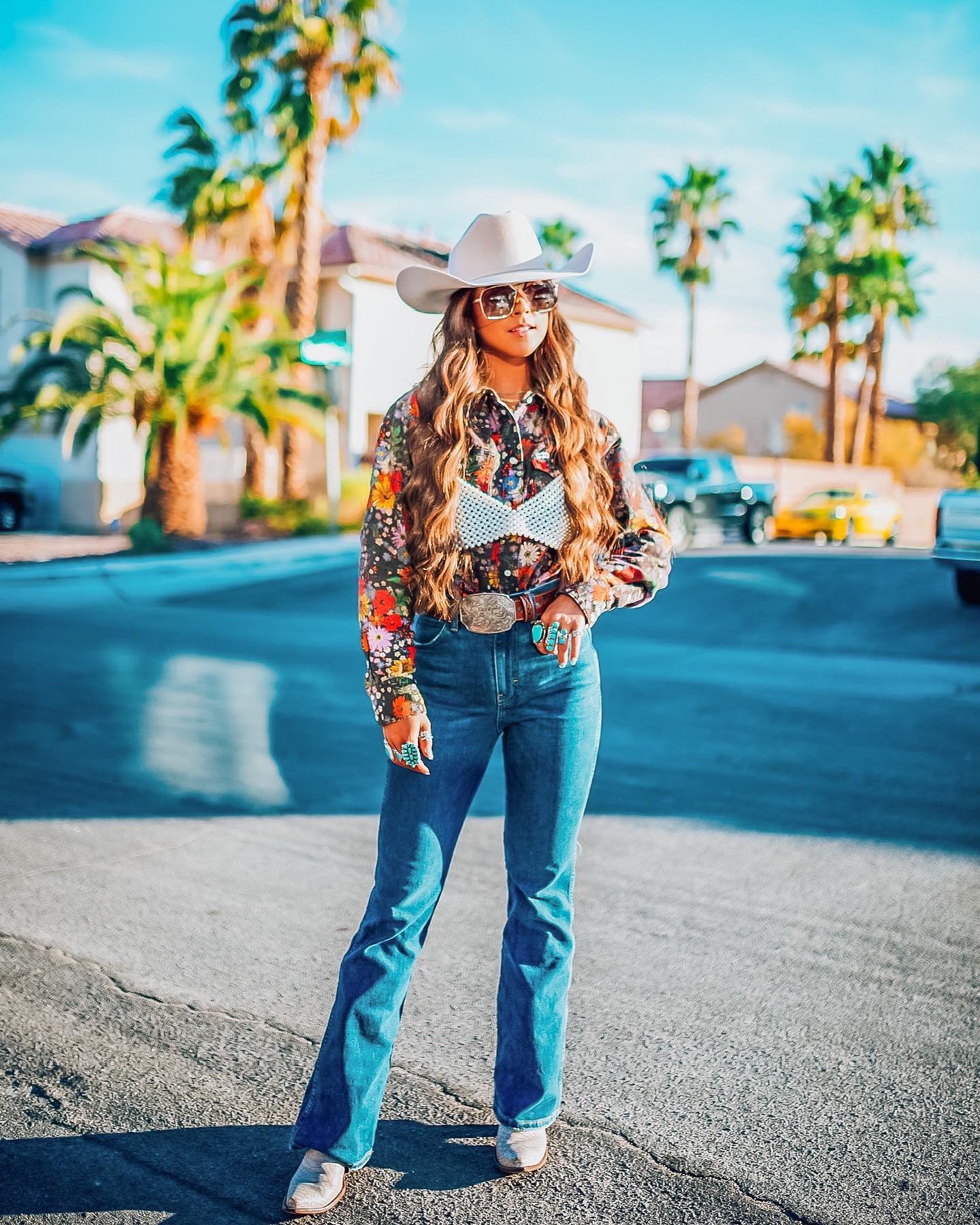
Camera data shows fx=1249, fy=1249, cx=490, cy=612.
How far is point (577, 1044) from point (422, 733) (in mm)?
1312

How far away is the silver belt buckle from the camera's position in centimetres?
269

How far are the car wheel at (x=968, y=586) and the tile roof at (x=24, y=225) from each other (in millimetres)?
22242

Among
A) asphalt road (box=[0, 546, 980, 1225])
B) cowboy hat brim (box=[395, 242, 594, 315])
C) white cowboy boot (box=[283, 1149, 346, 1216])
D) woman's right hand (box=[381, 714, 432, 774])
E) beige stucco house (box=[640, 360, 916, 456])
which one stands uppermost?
beige stucco house (box=[640, 360, 916, 456])

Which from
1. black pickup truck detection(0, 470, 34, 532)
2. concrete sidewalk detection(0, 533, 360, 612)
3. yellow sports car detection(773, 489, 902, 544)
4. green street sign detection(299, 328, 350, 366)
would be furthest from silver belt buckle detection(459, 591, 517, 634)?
yellow sports car detection(773, 489, 902, 544)

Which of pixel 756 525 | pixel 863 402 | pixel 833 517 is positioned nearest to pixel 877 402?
pixel 863 402

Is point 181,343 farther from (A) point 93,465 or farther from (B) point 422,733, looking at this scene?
(B) point 422,733

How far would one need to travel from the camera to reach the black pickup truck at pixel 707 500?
71.1ft

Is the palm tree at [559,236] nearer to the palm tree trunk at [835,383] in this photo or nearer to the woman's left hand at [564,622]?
the palm tree trunk at [835,383]

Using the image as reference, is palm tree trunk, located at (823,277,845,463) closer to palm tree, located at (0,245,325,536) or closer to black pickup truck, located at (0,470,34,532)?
palm tree, located at (0,245,325,536)

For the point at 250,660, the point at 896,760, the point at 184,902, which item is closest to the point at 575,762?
the point at 184,902

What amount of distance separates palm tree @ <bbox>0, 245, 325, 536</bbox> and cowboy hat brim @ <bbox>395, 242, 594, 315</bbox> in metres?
Result: 18.3

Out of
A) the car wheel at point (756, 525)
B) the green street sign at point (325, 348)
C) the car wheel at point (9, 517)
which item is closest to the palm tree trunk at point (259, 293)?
the car wheel at point (9, 517)

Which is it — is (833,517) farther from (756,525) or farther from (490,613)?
(490,613)

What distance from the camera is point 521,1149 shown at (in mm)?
2779
